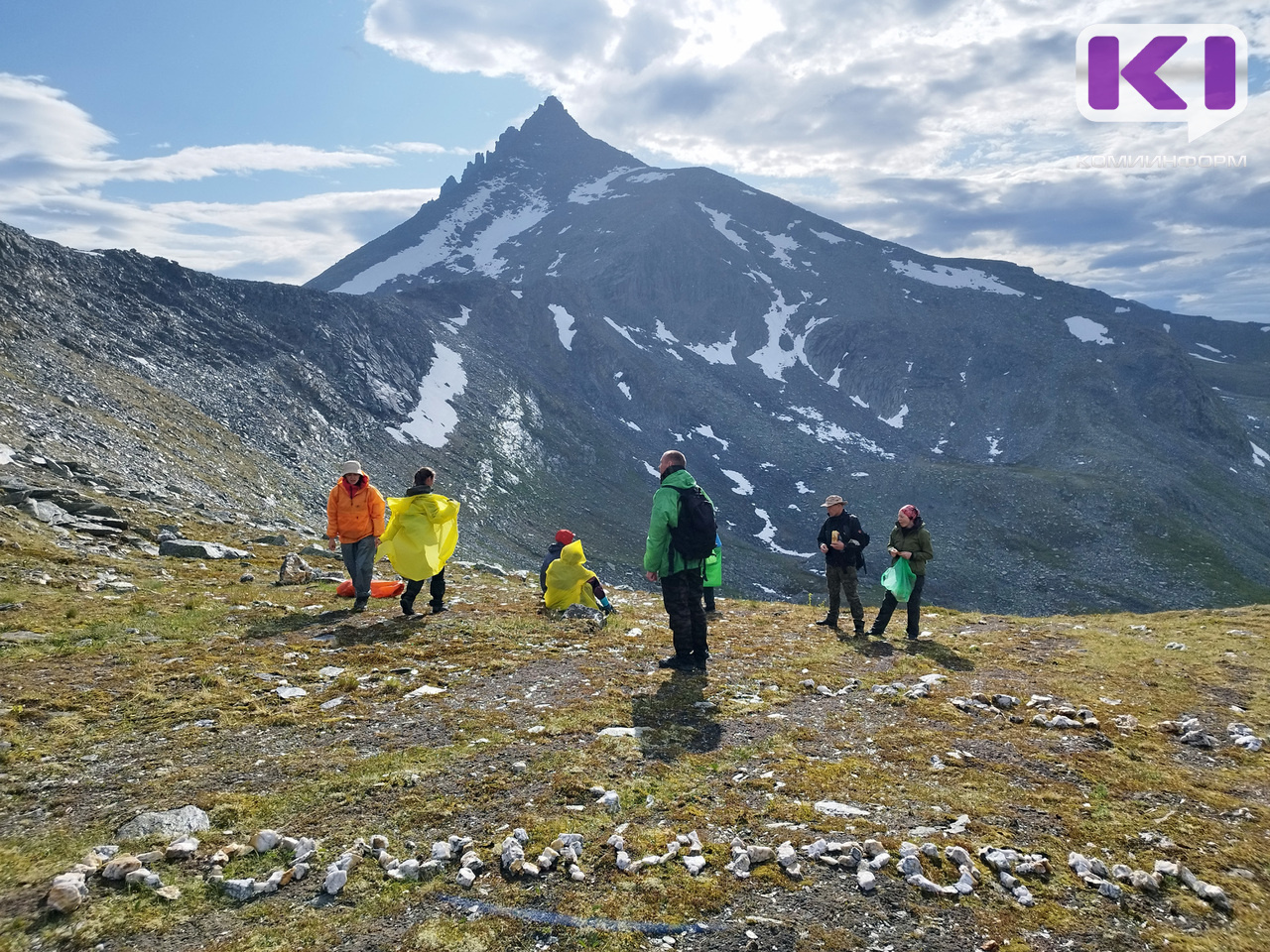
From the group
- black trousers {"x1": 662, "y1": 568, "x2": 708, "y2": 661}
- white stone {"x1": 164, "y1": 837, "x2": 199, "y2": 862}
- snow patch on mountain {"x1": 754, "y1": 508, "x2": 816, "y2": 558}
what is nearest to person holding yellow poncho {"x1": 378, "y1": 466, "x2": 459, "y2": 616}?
black trousers {"x1": 662, "y1": 568, "x2": 708, "y2": 661}

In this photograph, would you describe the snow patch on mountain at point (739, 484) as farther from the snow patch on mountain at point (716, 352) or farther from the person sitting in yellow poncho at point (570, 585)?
the person sitting in yellow poncho at point (570, 585)

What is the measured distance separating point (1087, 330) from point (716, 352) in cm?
9504

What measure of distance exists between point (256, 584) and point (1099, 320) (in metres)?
202

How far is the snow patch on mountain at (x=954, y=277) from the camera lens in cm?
17862

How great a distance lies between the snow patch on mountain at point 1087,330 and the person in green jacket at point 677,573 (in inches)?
7350

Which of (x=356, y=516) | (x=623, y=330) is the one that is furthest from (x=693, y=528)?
(x=623, y=330)

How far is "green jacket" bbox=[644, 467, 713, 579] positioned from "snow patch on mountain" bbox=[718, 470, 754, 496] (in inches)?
3915

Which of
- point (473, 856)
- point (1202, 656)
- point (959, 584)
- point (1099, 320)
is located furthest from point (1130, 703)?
point (1099, 320)

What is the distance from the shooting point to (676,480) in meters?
10.8

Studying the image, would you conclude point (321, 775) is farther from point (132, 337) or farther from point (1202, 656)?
point (132, 337)

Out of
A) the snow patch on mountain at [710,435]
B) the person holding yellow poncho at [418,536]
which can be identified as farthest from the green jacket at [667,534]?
the snow patch on mountain at [710,435]

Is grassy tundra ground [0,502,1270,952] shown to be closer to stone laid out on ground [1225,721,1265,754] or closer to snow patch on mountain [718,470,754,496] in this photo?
stone laid out on ground [1225,721,1265,754]

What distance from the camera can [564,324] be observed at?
13112cm

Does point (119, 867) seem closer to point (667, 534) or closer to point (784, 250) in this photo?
point (667, 534)
